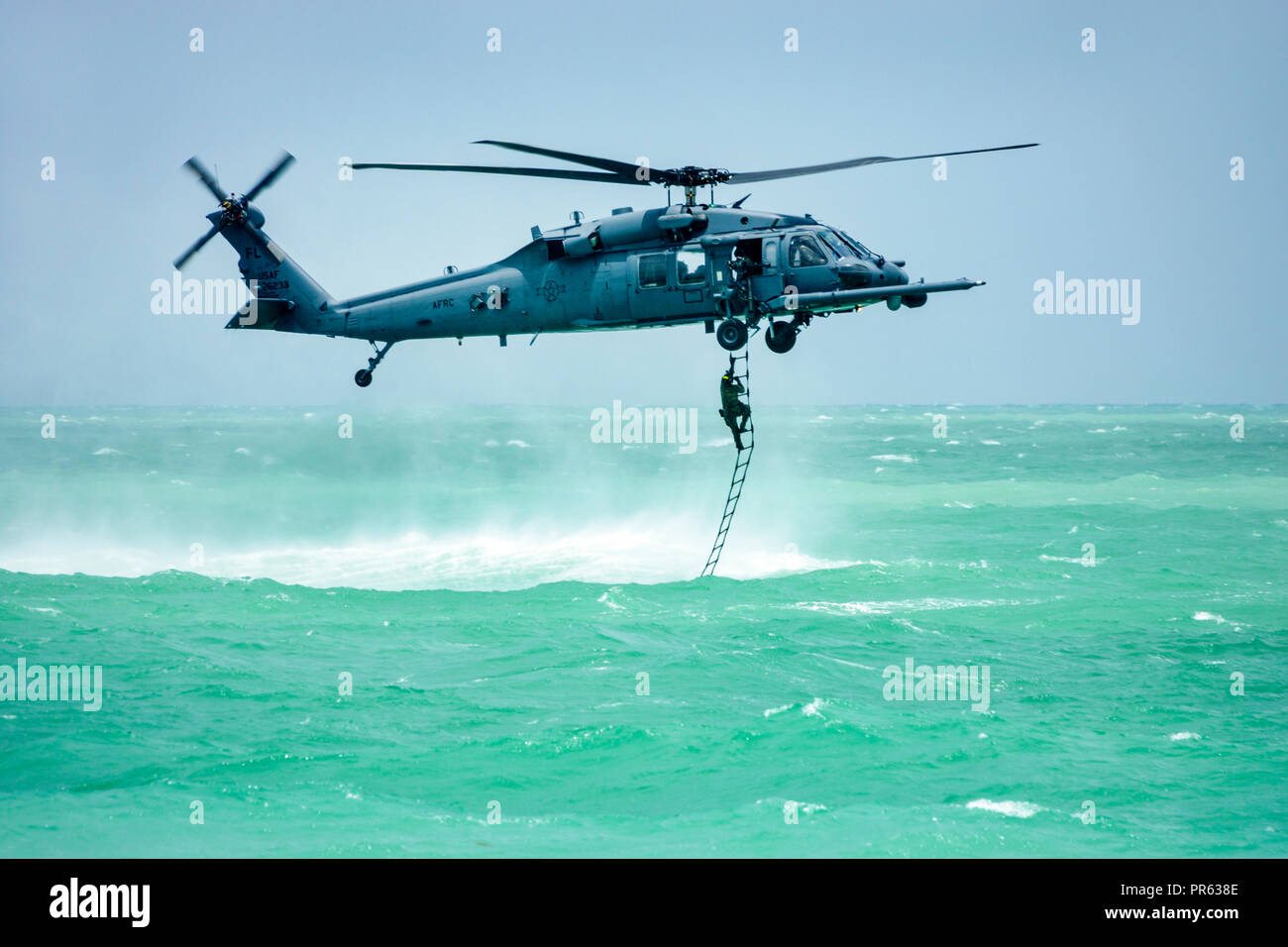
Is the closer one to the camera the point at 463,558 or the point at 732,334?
the point at 732,334

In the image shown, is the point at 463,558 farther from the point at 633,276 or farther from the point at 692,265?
the point at 692,265

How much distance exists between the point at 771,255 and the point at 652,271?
1638mm

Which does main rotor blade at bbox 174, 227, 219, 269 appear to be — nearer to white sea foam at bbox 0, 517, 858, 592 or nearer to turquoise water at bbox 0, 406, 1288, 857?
turquoise water at bbox 0, 406, 1288, 857

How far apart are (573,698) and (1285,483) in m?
53.5

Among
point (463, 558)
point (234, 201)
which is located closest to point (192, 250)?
point (234, 201)

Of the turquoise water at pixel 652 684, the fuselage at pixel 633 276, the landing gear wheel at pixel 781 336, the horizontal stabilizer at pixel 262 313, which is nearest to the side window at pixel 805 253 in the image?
the fuselage at pixel 633 276

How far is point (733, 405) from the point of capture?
17.7 metres

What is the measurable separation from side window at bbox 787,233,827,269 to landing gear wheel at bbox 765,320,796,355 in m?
0.80

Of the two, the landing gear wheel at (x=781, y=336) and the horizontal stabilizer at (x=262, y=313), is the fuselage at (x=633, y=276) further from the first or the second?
the horizontal stabilizer at (x=262, y=313)

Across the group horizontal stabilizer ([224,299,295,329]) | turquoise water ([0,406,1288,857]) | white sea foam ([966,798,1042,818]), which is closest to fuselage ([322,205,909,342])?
horizontal stabilizer ([224,299,295,329])

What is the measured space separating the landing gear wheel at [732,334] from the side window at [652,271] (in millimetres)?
1033

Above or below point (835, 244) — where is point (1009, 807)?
below

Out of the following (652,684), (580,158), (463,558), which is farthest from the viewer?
(463,558)
